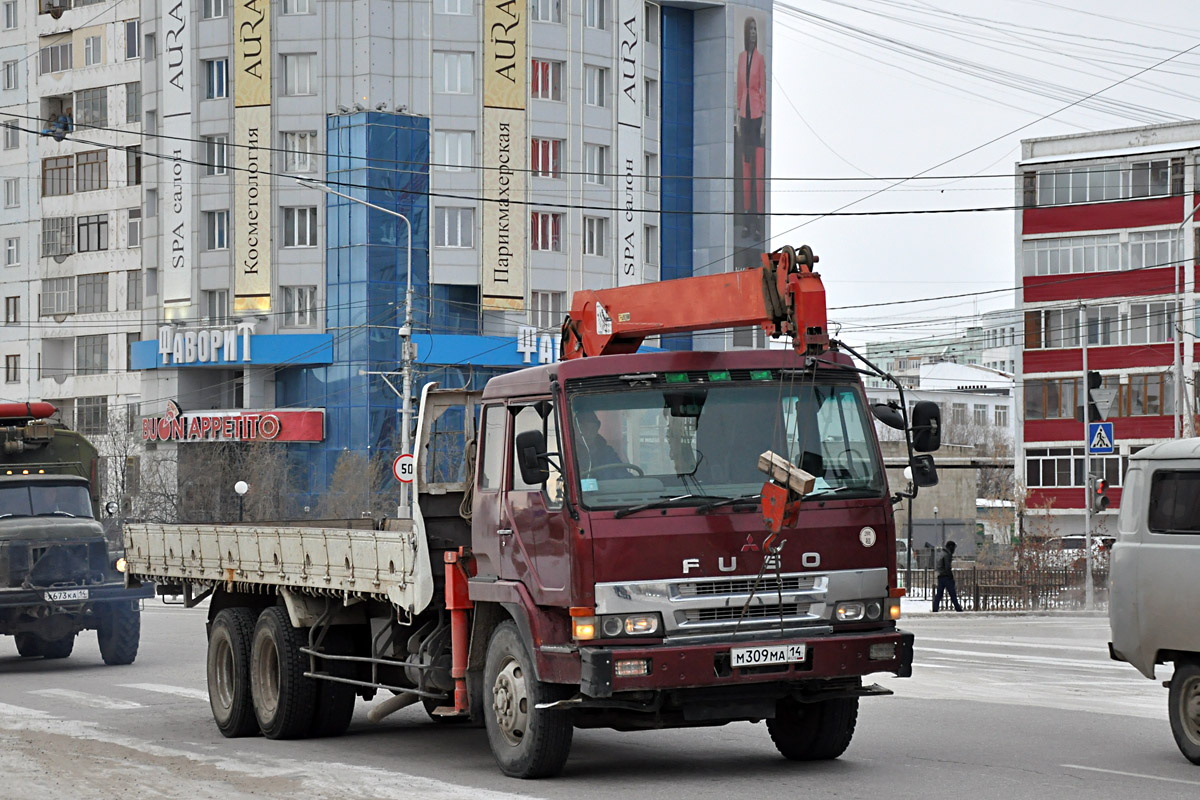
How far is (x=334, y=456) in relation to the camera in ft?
242

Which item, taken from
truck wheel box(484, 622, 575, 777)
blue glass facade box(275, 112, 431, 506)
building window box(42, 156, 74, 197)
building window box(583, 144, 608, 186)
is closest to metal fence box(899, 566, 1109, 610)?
truck wheel box(484, 622, 575, 777)

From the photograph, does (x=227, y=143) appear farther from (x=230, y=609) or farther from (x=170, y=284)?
(x=230, y=609)

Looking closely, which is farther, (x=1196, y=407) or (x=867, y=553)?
(x=1196, y=407)

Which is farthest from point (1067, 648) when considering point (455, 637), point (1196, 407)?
point (1196, 407)

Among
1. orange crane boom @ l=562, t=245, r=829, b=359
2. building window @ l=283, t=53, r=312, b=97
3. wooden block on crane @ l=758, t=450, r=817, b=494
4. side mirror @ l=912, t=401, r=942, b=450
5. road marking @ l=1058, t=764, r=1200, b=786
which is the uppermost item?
building window @ l=283, t=53, r=312, b=97

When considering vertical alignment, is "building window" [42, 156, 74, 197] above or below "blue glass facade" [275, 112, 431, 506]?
above

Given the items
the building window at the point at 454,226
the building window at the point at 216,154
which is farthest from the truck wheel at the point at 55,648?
the building window at the point at 216,154

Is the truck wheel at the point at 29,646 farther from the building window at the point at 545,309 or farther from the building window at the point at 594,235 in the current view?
the building window at the point at 594,235

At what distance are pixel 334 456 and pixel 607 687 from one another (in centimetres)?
6388

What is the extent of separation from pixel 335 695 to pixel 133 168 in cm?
7237

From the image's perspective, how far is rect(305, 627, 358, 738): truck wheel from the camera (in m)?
14.5

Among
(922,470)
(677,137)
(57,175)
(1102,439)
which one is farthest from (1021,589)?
(57,175)

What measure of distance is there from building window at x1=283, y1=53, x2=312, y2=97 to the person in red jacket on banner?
21.0 meters

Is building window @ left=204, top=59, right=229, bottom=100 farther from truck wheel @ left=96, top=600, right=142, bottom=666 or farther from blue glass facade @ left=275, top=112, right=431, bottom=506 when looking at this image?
truck wheel @ left=96, top=600, right=142, bottom=666
